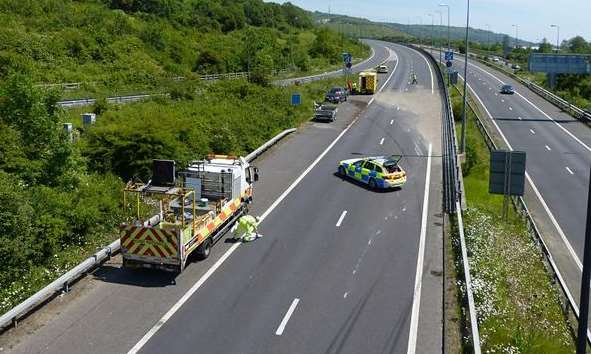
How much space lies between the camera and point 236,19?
126125 millimetres

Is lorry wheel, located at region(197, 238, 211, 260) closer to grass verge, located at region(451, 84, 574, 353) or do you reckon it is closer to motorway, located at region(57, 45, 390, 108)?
grass verge, located at region(451, 84, 574, 353)

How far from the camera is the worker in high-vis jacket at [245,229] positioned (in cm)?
2239

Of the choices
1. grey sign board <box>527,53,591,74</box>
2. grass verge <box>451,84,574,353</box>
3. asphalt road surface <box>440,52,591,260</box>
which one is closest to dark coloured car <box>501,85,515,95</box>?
asphalt road surface <box>440,52,591,260</box>

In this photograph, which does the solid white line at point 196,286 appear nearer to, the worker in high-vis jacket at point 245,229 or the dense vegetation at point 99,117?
the worker in high-vis jacket at point 245,229

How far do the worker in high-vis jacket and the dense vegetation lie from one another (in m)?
4.65

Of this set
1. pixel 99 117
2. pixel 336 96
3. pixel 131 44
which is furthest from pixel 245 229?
pixel 131 44

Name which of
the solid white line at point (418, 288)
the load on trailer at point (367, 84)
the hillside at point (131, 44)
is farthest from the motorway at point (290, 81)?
the solid white line at point (418, 288)

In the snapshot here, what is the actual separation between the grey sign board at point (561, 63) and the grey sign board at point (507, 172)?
186 feet

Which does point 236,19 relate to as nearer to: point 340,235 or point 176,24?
point 176,24

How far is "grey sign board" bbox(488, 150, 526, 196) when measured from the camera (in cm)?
2538

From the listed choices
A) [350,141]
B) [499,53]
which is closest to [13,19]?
[350,141]

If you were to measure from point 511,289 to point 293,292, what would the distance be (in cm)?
702

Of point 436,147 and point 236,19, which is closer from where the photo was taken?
point 436,147

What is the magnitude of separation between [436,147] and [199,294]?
82.3 ft
